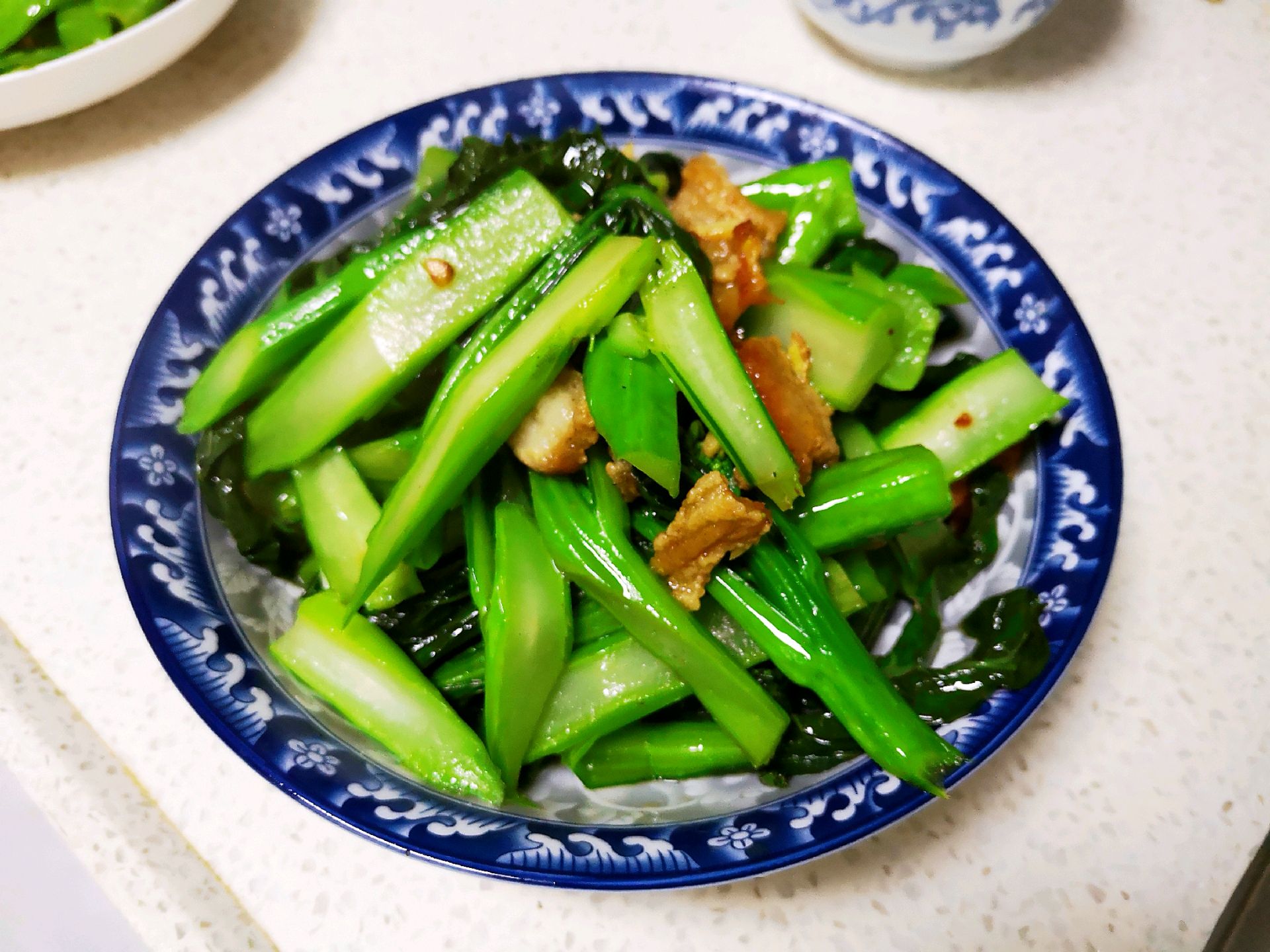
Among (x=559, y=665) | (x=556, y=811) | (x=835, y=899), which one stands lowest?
(x=835, y=899)

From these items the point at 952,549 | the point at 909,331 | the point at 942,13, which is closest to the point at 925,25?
the point at 942,13

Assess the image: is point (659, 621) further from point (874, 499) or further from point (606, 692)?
point (874, 499)

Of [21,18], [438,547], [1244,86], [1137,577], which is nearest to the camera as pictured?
[438,547]

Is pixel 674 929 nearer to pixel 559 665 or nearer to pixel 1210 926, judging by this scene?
pixel 559 665

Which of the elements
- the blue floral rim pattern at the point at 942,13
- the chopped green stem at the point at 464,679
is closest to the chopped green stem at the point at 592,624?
the chopped green stem at the point at 464,679

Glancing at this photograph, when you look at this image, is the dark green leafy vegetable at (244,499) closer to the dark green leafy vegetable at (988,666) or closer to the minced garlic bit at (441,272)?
the minced garlic bit at (441,272)

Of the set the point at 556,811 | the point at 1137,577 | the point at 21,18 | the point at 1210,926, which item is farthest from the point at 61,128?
the point at 1210,926
